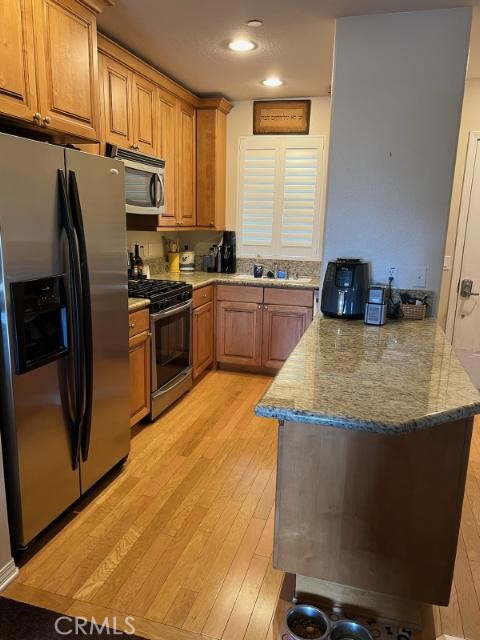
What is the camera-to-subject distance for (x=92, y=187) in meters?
2.11

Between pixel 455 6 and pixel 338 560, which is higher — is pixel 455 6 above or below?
above

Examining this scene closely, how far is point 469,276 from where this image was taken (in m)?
3.73

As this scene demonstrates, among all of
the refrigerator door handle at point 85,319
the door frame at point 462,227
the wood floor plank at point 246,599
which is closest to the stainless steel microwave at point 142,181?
the refrigerator door handle at point 85,319

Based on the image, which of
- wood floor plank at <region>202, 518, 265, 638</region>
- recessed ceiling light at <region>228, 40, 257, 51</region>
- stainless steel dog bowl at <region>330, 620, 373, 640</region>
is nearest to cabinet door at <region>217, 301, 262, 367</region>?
recessed ceiling light at <region>228, 40, 257, 51</region>

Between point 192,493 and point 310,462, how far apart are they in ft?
3.68

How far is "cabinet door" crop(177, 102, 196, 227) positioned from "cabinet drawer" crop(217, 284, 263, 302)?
0.68 meters

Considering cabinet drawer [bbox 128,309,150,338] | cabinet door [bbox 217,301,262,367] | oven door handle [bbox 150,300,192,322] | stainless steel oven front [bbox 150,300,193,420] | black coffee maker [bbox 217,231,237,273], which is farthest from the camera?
black coffee maker [bbox 217,231,237,273]

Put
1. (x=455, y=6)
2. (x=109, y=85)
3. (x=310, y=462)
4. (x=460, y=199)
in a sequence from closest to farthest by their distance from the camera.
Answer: (x=310, y=462), (x=455, y=6), (x=109, y=85), (x=460, y=199)

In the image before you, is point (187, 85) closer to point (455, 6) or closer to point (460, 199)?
point (455, 6)

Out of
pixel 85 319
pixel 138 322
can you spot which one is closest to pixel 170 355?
pixel 138 322

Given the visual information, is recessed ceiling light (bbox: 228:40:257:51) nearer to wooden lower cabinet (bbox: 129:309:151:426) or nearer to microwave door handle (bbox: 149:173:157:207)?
microwave door handle (bbox: 149:173:157:207)

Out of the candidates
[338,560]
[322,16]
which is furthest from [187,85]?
[338,560]

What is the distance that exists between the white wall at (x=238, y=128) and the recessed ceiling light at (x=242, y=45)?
1386 mm

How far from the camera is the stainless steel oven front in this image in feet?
10.1
